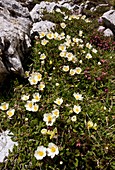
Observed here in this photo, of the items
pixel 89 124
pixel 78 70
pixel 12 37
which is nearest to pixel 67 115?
pixel 89 124

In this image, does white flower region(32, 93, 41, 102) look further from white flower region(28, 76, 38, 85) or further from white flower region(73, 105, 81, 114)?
white flower region(73, 105, 81, 114)

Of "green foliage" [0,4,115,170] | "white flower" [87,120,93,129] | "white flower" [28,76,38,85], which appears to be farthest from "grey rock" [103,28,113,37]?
"white flower" [87,120,93,129]

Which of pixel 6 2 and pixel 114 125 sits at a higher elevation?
pixel 6 2

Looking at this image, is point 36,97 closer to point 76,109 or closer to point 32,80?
point 32,80

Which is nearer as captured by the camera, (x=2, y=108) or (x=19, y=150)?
(x=19, y=150)

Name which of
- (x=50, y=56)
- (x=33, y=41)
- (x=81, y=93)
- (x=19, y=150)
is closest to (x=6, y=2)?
(x=33, y=41)

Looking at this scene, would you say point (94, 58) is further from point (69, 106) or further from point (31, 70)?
point (69, 106)

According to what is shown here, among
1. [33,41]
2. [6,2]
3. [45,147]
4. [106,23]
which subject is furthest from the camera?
[106,23]
